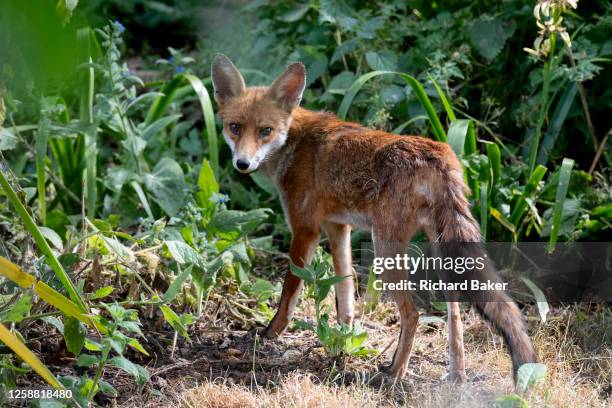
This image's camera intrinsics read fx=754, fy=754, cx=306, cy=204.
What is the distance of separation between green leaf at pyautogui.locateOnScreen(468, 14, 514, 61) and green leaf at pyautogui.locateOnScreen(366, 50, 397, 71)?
65cm

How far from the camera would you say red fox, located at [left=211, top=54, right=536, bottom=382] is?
3.92 meters

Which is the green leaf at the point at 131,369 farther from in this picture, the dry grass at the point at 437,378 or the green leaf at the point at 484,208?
the green leaf at the point at 484,208

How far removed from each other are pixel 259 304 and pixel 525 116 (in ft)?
8.32

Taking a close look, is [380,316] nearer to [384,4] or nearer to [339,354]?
[339,354]

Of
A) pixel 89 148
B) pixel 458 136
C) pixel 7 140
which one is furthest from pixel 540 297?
pixel 7 140

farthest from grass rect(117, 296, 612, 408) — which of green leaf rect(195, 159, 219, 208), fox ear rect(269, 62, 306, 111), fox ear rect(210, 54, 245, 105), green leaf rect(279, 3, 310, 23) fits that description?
green leaf rect(279, 3, 310, 23)

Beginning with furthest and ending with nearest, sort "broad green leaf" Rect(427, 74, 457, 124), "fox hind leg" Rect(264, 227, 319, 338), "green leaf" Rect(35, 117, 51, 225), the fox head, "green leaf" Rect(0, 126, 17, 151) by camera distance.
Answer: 1. "green leaf" Rect(0, 126, 17, 151)
2. "green leaf" Rect(35, 117, 51, 225)
3. "broad green leaf" Rect(427, 74, 457, 124)
4. the fox head
5. "fox hind leg" Rect(264, 227, 319, 338)

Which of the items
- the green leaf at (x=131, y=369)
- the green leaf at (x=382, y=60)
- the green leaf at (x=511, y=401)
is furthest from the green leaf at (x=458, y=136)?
the green leaf at (x=131, y=369)

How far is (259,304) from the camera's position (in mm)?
4910

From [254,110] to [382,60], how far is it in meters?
1.71

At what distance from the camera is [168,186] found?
5.83 m

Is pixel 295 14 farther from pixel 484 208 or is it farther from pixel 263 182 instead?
pixel 484 208

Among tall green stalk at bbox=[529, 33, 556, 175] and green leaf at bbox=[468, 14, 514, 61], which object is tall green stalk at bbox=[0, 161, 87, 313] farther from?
green leaf at bbox=[468, 14, 514, 61]

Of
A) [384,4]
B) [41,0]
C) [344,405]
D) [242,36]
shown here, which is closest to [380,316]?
[344,405]
